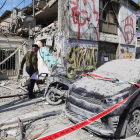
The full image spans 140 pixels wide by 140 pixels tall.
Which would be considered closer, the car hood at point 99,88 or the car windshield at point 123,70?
the car hood at point 99,88

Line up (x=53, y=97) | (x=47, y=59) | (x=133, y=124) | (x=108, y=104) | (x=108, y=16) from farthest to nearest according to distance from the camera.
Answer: (x=108, y=16)
(x=47, y=59)
(x=53, y=97)
(x=133, y=124)
(x=108, y=104)

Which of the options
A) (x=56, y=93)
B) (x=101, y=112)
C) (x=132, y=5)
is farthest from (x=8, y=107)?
(x=132, y=5)

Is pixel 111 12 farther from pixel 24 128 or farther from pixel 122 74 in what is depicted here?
pixel 24 128

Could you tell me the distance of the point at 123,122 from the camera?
280 centimetres

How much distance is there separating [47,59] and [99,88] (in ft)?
21.4

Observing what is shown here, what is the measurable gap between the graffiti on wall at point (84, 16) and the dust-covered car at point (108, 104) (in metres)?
5.35

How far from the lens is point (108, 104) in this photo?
2.86m

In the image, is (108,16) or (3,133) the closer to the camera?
(3,133)

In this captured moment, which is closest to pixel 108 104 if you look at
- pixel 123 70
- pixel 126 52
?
pixel 123 70

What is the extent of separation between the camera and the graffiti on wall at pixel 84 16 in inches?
320

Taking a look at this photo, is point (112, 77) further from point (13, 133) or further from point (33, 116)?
point (13, 133)

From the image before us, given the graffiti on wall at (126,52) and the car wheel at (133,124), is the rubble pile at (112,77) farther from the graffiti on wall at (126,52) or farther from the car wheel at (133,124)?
the graffiti on wall at (126,52)

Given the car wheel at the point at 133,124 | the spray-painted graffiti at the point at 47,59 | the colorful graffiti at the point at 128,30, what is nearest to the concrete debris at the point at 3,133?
the car wheel at the point at 133,124

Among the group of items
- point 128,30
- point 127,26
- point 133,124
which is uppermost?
point 127,26
